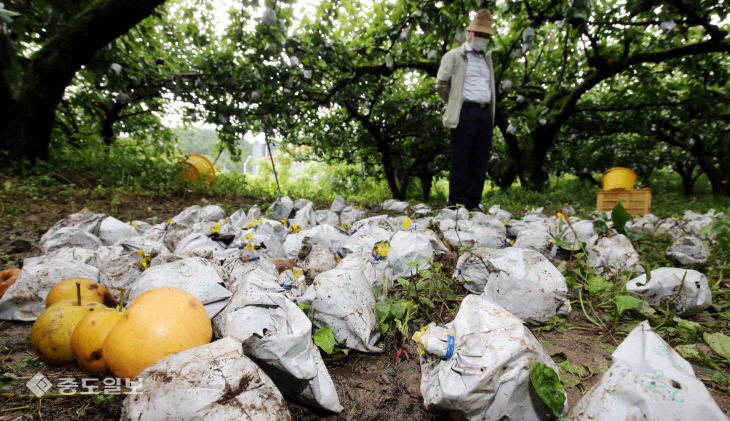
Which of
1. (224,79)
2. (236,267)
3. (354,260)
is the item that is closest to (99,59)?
(224,79)

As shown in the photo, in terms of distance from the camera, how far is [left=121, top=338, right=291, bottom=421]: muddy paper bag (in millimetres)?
775

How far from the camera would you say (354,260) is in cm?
168

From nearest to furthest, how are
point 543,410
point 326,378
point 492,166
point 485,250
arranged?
point 543,410, point 326,378, point 485,250, point 492,166

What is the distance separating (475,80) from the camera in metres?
4.05

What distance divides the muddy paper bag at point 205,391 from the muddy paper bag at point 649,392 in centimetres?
80

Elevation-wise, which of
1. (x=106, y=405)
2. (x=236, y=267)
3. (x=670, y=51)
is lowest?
(x=106, y=405)

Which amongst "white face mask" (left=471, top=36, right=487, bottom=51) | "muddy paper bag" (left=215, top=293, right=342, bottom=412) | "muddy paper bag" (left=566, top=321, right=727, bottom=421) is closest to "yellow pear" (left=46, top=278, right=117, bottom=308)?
"muddy paper bag" (left=215, top=293, right=342, bottom=412)

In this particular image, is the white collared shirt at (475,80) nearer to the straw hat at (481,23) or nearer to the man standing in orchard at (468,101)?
the man standing in orchard at (468,101)

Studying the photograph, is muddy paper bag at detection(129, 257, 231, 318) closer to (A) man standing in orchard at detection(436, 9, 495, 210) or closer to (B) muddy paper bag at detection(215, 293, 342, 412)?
(B) muddy paper bag at detection(215, 293, 342, 412)

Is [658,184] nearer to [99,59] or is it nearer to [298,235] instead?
[298,235]

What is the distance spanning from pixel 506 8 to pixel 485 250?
3772mm

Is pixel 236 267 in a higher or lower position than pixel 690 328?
higher

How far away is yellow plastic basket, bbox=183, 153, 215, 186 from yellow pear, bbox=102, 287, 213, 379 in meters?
5.04

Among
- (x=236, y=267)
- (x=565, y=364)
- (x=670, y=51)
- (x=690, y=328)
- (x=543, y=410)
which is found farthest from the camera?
(x=670, y=51)
